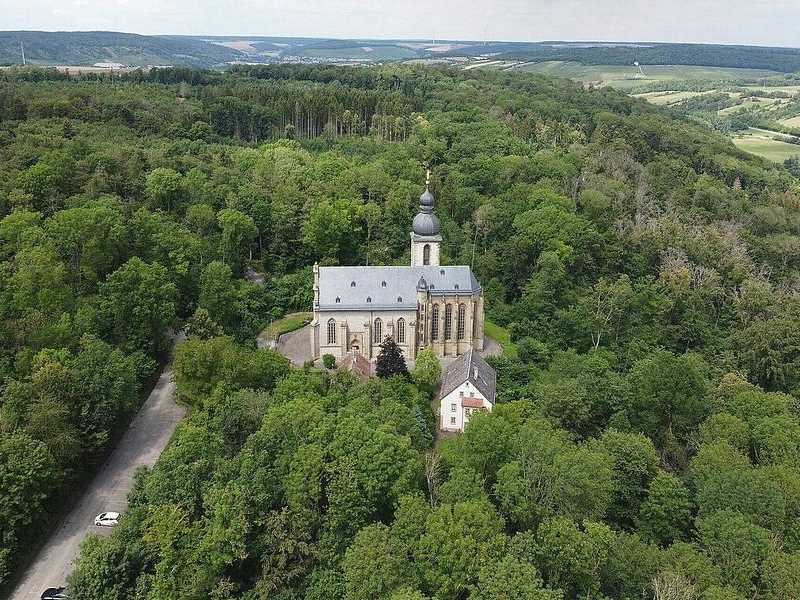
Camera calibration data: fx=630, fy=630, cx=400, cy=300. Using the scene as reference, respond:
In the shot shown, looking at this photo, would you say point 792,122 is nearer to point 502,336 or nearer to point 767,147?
point 767,147

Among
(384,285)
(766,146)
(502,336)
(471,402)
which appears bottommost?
(502,336)

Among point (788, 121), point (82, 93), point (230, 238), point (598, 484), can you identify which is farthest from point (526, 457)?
point (788, 121)

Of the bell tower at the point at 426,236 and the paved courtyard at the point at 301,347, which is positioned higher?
the bell tower at the point at 426,236

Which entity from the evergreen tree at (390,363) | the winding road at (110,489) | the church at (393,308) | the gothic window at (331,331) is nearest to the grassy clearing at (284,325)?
the church at (393,308)

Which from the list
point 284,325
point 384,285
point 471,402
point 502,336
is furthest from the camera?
point 502,336

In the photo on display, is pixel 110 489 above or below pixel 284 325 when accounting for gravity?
below

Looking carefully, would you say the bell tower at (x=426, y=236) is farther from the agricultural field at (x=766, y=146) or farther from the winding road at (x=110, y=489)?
the agricultural field at (x=766, y=146)

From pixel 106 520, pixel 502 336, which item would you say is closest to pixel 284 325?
pixel 502 336
